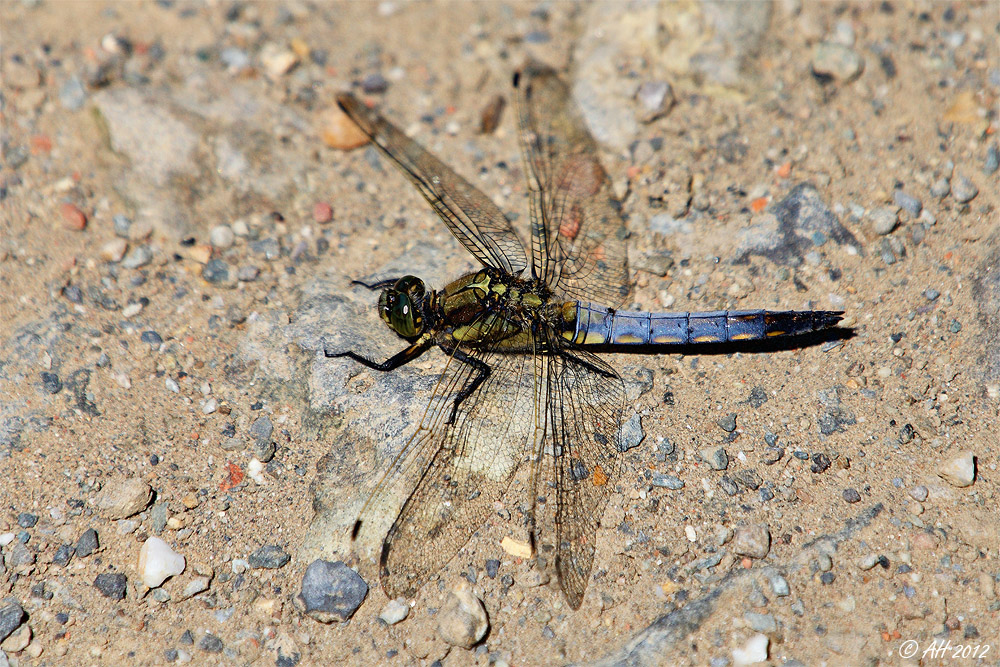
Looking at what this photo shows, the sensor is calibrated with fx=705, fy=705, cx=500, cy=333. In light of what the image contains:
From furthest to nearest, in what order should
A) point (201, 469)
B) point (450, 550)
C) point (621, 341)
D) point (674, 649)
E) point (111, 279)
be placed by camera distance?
point (111, 279), point (621, 341), point (201, 469), point (450, 550), point (674, 649)

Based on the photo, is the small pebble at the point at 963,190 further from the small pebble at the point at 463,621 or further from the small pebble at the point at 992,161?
the small pebble at the point at 463,621

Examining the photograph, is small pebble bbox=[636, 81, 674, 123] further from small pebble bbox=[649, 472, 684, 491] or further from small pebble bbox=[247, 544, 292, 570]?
small pebble bbox=[247, 544, 292, 570]

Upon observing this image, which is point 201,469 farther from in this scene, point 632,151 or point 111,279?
point 632,151

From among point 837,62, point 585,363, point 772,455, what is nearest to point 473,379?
point 585,363

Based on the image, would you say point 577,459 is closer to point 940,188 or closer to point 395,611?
point 395,611

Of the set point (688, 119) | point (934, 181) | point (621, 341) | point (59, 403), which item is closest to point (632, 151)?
point (688, 119)

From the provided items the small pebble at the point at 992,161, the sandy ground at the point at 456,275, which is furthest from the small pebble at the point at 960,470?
the small pebble at the point at 992,161
